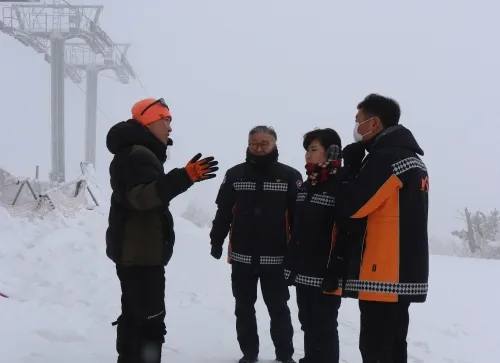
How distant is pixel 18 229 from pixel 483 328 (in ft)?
23.2

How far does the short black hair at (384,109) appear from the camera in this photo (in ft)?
9.11

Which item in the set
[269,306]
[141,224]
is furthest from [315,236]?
[141,224]

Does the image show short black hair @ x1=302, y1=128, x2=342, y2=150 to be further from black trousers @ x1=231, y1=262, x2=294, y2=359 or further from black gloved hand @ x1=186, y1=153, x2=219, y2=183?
black trousers @ x1=231, y1=262, x2=294, y2=359

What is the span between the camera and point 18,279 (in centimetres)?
534

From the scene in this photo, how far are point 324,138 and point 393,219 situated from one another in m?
0.88

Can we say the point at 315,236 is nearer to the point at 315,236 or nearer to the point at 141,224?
the point at 315,236

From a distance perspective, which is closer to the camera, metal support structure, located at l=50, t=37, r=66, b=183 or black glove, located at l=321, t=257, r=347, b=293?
black glove, located at l=321, t=257, r=347, b=293

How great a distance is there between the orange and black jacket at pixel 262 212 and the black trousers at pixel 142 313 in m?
1.06

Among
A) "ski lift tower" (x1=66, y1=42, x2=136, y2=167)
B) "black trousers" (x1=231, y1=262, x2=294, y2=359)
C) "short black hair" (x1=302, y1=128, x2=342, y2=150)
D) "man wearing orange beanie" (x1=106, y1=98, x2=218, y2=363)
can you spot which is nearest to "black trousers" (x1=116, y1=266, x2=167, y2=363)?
"man wearing orange beanie" (x1=106, y1=98, x2=218, y2=363)

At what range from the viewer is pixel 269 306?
3.87 m

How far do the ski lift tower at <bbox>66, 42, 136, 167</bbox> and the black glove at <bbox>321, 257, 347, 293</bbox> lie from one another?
19.6 metres

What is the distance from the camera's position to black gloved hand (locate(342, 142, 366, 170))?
280cm

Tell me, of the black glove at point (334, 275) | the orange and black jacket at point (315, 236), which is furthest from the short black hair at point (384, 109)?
the black glove at point (334, 275)

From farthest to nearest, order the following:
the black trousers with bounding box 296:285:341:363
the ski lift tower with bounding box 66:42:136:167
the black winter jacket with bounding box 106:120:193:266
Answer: the ski lift tower with bounding box 66:42:136:167 → the black trousers with bounding box 296:285:341:363 → the black winter jacket with bounding box 106:120:193:266
